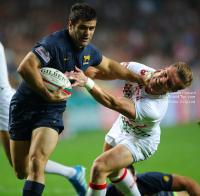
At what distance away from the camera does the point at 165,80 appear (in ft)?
11.8

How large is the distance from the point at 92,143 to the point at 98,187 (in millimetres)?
5744

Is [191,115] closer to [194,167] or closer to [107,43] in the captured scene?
[107,43]

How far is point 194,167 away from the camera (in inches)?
269

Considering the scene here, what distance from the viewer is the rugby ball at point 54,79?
3193mm

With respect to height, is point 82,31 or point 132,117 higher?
point 82,31

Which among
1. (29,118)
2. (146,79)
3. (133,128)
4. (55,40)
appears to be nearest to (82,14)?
(55,40)

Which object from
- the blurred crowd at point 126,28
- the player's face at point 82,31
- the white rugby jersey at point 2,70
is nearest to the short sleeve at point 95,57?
the player's face at point 82,31

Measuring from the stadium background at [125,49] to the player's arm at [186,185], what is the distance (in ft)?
8.88

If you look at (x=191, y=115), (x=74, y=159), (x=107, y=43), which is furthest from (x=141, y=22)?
(x=74, y=159)

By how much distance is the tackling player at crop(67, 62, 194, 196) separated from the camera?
350 centimetres

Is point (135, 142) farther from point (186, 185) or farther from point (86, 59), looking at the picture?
point (86, 59)

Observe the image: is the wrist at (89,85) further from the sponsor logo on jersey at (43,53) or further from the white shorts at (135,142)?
the white shorts at (135,142)

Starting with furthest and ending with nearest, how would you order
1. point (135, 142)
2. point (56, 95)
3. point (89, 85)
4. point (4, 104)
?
point (4, 104) → point (135, 142) → point (89, 85) → point (56, 95)

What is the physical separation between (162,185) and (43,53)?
2.15m
